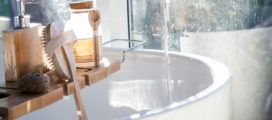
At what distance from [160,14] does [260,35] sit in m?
0.36

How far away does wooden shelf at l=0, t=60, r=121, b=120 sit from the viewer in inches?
29.4

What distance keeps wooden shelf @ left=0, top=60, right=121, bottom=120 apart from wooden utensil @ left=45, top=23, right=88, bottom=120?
0.02 metres

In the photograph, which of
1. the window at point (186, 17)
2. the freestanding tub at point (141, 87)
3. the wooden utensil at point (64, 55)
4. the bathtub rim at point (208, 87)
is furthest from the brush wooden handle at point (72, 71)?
the window at point (186, 17)

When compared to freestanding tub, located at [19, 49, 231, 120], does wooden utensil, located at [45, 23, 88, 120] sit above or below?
above

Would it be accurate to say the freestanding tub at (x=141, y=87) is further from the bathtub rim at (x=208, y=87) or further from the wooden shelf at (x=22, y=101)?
the wooden shelf at (x=22, y=101)

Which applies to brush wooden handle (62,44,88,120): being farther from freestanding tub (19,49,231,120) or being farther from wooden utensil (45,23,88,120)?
freestanding tub (19,49,231,120)

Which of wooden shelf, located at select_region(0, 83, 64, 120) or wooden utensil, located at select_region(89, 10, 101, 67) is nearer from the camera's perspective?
wooden shelf, located at select_region(0, 83, 64, 120)

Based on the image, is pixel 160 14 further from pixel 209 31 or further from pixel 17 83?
pixel 17 83

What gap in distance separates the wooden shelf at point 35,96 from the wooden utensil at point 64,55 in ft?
0.07

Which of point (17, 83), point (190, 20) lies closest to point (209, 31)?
point (190, 20)

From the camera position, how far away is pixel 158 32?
1.54 m

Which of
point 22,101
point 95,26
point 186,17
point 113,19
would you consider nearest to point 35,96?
point 22,101

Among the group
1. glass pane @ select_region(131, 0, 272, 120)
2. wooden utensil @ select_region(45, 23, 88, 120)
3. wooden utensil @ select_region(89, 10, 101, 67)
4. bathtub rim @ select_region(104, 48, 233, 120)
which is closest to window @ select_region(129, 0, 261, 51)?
glass pane @ select_region(131, 0, 272, 120)

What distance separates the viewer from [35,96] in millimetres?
804
